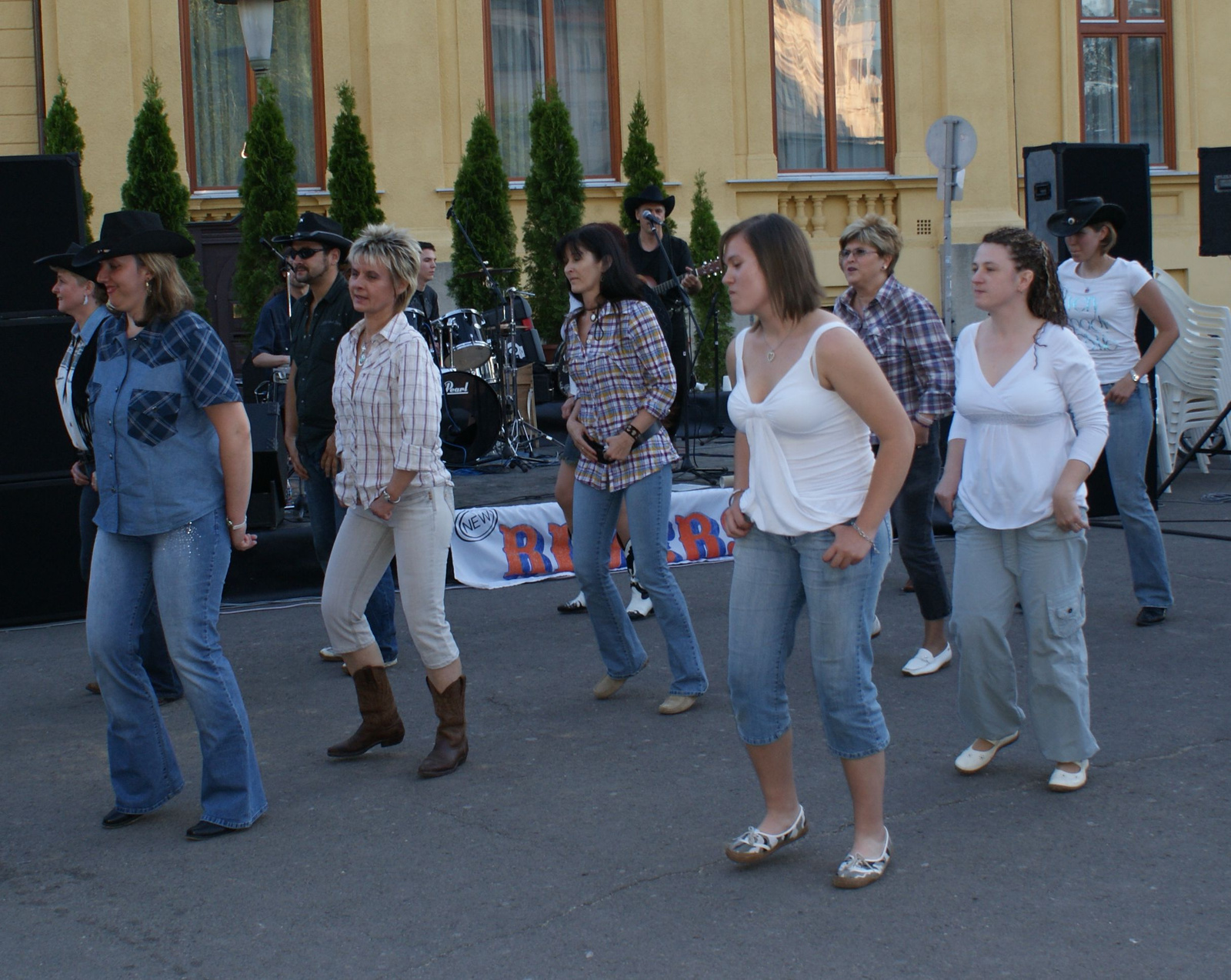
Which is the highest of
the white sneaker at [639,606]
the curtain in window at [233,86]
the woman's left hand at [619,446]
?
the curtain in window at [233,86]

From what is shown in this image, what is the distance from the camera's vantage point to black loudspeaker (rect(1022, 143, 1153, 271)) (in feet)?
31.3

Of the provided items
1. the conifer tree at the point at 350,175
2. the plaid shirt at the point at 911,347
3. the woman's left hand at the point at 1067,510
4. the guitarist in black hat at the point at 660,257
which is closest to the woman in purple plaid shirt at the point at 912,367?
the plaid shirt at the point at 911,347

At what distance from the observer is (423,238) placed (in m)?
15.7

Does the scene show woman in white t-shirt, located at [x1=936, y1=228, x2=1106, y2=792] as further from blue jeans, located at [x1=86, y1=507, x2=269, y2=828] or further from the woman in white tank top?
blue jeans, located at [x1=86, y1=507, x2=269, y2=828]

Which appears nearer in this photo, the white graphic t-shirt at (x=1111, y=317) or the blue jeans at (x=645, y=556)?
the blue jeans at (x=645, y=556)

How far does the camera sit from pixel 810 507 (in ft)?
12.1

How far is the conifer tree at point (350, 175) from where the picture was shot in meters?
15.0

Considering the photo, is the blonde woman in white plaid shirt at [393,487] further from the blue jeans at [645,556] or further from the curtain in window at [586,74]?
the curtain in window at [586,74]

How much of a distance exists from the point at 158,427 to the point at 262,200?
10.6 meters

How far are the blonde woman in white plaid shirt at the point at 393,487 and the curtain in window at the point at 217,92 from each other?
12.0m

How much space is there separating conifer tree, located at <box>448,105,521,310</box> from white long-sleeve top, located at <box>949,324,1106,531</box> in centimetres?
1107

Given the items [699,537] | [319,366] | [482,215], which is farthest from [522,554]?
[482,215]


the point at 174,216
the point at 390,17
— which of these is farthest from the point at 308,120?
the point at 174,216

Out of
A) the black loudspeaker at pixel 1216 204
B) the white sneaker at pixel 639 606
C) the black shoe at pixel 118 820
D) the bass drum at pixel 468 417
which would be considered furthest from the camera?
the bass drum at pixel 468 417
